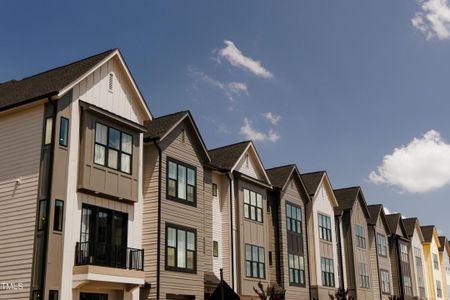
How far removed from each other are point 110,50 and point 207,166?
32.2 feet

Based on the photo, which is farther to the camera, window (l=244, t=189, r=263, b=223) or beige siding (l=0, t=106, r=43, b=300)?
window (l=244, t=189, r=263, b=223)

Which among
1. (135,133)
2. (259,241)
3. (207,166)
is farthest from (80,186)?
(259,241)

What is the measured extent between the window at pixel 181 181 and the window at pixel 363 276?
25.6m

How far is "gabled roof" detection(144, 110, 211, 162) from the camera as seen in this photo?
32094 mm

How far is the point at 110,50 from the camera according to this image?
2983 cm

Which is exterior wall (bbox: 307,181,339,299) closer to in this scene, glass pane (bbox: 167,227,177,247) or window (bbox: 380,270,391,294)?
window (bbox: 380,270,391,294)

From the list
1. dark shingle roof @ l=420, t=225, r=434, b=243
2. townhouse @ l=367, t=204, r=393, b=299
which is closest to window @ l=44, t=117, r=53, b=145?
townhouse @ l=367, t=204, r=393, b=299

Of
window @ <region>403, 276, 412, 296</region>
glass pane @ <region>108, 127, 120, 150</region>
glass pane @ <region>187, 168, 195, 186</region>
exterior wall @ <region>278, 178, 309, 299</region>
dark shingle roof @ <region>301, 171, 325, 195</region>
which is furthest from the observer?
window @ <region>403, 276, 412, 296</region>

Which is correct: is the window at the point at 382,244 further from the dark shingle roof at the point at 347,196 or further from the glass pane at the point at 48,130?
the glass pane at the point at 48,130

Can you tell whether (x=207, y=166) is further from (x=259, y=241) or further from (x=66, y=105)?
(x=66, y=105)

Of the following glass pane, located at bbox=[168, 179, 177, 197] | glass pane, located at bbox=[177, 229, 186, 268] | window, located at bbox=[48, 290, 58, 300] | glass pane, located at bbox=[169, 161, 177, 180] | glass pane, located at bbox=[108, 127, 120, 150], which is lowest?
window, located at bbox=[48, 290, 58, 300]

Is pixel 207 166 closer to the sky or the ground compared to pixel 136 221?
closer to the sky

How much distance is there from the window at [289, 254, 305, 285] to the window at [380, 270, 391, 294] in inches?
700

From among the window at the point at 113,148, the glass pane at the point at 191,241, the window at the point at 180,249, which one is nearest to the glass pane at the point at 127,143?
the window at the point at 113,148
